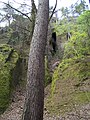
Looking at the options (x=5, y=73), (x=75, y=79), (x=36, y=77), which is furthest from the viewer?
(x=75, y=79)

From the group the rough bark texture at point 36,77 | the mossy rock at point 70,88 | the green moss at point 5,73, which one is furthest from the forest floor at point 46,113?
the rough bark texture at point 36,77

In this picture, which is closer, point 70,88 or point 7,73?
point 70,88

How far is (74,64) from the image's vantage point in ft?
42.1

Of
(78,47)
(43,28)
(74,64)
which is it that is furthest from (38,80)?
(74,64)

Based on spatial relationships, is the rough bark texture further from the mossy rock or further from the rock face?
the rock face

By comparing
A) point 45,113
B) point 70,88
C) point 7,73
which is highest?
point 7,73

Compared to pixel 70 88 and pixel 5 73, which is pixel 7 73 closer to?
pixel 5 73

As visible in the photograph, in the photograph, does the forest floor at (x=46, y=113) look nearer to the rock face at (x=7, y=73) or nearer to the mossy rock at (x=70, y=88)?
the mossy rock at (x=70, y=88)

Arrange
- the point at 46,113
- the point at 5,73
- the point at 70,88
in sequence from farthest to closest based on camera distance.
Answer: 1. the point at 5,73
2. the point at 70,88
3. the point at 46,113

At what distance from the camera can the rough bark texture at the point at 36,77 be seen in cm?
560

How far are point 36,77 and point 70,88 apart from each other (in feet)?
18.5

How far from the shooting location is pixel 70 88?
444 inches

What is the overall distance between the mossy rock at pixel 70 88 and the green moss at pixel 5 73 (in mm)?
2005

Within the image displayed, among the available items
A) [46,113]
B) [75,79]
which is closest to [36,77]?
[46,113]
